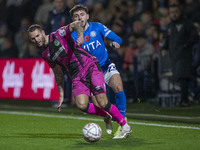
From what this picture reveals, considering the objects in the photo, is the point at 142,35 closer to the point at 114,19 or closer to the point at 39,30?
the point at 114,19

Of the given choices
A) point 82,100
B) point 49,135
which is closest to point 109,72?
point 82,100

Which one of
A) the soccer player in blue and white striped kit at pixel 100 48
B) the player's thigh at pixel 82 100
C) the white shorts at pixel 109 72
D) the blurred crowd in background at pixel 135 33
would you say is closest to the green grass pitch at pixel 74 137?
the player's thigh at pixel 82 100

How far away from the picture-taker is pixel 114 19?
16.8 metres

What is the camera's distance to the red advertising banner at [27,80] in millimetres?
14961

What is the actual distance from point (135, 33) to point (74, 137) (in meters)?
7.87

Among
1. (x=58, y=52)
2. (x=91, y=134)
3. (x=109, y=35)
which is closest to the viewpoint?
(x=91, y=134)

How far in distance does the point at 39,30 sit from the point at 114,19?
364 inches

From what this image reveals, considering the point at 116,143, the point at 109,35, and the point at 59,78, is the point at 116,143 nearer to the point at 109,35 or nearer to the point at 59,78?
the point at 59,78

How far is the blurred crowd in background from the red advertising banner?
4.05ft

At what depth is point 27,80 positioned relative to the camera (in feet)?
51.2

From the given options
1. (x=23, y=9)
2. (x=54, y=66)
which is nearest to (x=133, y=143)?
(x=54, y=66)

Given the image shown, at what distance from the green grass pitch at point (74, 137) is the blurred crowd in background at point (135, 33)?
2.46 m

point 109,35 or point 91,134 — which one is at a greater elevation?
point 109,35

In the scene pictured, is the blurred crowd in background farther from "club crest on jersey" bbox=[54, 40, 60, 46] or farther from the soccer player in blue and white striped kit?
"club crest on jersey" bbox=[54, 40, 60, 46]
